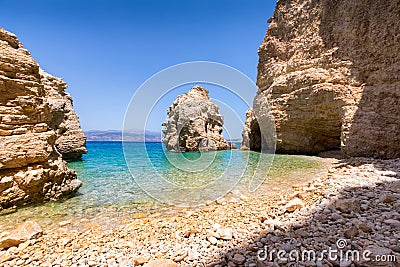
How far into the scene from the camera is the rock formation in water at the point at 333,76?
428 inches

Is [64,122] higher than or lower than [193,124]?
lower

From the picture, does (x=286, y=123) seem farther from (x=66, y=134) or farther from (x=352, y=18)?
(x=66, y=134)

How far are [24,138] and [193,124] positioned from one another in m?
28.5

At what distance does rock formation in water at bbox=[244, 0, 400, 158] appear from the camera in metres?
10.9

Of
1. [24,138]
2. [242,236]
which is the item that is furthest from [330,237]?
[24,138]

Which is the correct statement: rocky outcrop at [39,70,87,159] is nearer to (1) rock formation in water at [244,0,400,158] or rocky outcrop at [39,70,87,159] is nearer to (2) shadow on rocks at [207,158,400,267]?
(1) rock formation in water at [244,0,400,158]

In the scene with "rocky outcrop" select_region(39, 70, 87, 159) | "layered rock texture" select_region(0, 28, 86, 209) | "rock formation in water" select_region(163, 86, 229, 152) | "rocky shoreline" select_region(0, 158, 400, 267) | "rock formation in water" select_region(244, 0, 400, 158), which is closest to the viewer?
"rocky shoreline" select_region(0, 158, 400, 267)

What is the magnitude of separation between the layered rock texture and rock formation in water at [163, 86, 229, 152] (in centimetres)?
2763

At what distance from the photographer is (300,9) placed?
18812 millimetres

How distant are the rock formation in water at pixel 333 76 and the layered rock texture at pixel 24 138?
1532 centimetres

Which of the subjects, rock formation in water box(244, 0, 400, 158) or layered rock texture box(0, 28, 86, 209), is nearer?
layered rock texture box(0, 28, 86, 209)

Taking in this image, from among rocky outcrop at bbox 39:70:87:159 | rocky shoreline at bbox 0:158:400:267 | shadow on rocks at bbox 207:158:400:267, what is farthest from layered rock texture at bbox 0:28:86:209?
rocky outcrop at bbox 39:70:87:159

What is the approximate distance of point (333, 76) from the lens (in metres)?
14.3

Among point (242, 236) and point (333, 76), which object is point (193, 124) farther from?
point (242, 236)
